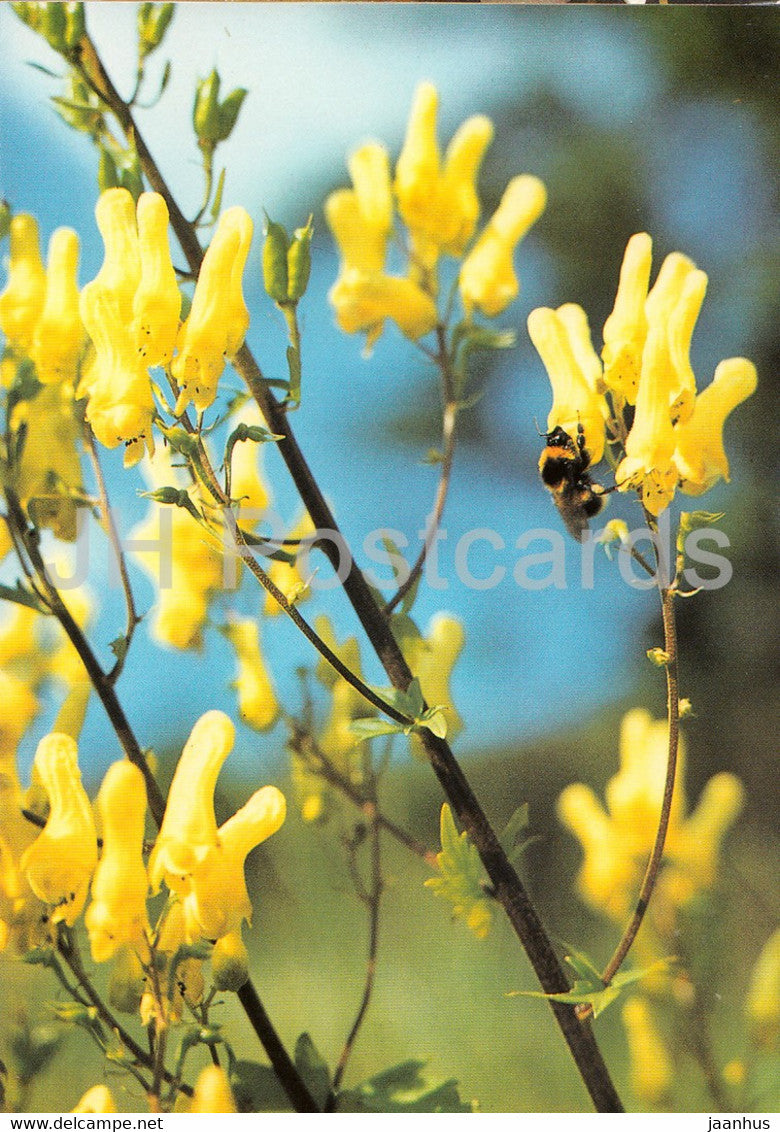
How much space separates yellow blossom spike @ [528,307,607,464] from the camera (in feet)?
2.15

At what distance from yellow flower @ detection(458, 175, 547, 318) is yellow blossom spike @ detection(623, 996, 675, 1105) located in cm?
56

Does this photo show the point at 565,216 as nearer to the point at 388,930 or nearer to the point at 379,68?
the point at 379,68

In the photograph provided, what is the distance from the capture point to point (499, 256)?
0.76 meters

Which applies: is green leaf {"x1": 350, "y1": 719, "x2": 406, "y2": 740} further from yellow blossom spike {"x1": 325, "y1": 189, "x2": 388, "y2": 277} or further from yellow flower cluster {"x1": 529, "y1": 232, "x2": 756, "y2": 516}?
yellow blossom spike {"x1": 325, "y1": 189, "x2": 388, "y2": 277}

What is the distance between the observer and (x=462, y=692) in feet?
2.72

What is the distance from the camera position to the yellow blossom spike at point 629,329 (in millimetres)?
651

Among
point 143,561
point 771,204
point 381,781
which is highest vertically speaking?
point 771,204

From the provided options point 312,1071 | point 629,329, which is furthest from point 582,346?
point 312,1071

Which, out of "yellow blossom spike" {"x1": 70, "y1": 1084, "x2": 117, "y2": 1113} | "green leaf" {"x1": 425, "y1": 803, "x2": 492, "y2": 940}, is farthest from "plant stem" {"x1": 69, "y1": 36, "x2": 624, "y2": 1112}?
"yellow blossom spike" {"x1": 70, "y1": 1084, "x2": 117, "y2": 1113}

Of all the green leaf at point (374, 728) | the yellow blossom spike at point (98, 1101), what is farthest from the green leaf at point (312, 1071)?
the green leaf at point (374, 728)

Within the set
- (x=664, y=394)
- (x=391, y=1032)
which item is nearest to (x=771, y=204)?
(x=664, y=394)

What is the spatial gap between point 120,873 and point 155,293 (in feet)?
1.10

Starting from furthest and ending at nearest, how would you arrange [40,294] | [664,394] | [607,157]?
[607,157] < [40,294] < [664,394]

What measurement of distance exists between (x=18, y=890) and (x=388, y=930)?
1.00 feet
